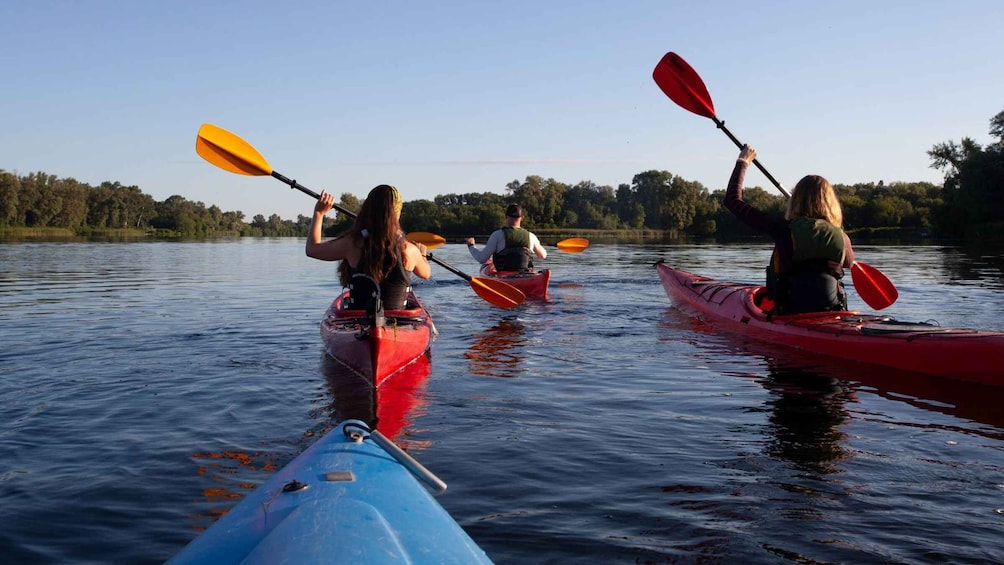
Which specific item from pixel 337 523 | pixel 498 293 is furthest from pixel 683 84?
pixel 337 523

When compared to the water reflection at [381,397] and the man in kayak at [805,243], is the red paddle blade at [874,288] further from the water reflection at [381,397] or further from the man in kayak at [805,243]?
the water reflection at [381,397]

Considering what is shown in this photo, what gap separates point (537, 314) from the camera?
415 inches

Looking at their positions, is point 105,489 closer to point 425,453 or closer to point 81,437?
point 81,437

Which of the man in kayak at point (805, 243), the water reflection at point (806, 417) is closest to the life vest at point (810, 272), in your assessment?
the man in kayak at point (805, 243)

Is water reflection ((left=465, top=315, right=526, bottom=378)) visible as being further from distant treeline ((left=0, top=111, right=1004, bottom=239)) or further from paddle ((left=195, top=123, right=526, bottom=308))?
distant treeline ((left=0, top=111, right=1004, bottom=239))

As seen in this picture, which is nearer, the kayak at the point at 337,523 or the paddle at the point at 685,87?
the kayak at the point at 337,523

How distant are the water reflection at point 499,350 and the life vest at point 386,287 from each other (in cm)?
92

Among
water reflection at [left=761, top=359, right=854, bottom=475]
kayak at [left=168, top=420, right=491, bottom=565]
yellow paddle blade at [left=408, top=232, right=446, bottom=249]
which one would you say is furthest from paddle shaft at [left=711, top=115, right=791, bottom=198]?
kayak at [left=168, top=420, right=491, bottom=565]

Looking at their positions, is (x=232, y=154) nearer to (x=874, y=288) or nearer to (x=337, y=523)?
(x=337, y=523)

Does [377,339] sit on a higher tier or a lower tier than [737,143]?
lower

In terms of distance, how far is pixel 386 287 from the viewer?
605 centimetres

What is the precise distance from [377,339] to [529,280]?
704 cm

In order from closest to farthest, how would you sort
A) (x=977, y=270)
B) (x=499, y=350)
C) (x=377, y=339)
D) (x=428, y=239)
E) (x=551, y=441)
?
(x=551, y=441)
(x=377, y=339)
(x=499, y=350)
(x=428, y=239)
(x=977, y=270)

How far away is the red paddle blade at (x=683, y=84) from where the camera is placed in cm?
882
